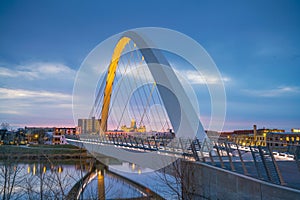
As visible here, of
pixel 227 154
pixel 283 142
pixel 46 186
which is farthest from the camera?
pixel 46 186

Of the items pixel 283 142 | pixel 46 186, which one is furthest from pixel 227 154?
pixel 46 186

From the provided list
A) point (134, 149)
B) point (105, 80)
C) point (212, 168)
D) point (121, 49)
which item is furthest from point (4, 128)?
point (212, 168)

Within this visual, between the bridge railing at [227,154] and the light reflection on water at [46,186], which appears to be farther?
Answer: the light reflection on water at [46,186]

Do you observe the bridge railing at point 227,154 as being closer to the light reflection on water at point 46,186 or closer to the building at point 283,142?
the building at point 283,142

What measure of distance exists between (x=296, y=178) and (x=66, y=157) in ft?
139

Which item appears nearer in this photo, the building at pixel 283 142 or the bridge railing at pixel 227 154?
the bridge railing at pixel 227 154

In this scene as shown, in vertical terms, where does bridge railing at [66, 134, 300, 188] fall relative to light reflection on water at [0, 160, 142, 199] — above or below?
above

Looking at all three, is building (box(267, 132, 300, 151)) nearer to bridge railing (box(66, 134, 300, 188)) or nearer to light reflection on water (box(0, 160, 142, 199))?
bridge railing (box(66, 134, 300, 188))

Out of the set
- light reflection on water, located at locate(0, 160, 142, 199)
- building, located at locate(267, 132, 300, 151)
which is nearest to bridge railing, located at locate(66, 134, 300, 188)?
building, located at locate(267, 132, 300, 151)

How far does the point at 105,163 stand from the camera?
Result: 32938 millimetres

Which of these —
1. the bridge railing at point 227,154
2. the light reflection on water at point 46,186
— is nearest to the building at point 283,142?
the bridge railing at point 227,154

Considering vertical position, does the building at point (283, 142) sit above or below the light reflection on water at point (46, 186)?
above

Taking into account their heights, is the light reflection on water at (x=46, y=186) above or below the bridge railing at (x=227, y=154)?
below

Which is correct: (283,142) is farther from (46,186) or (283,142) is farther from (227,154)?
(46,186)
